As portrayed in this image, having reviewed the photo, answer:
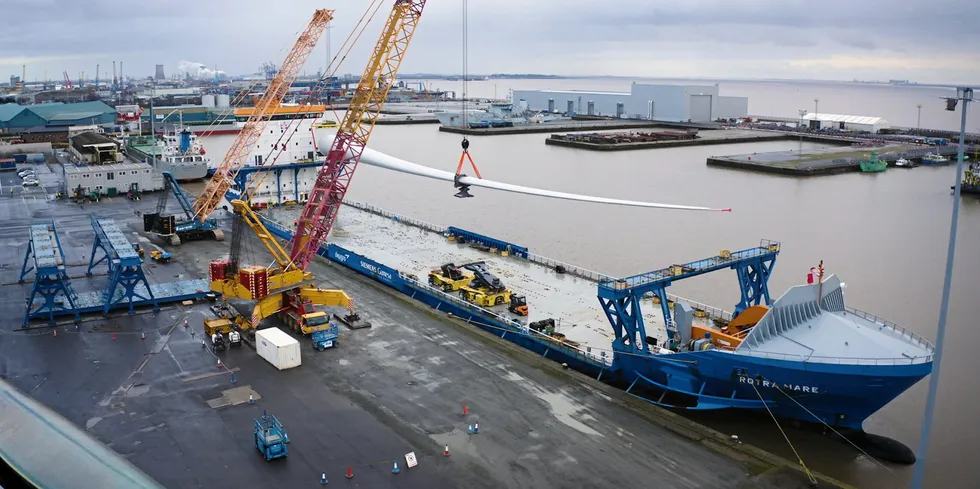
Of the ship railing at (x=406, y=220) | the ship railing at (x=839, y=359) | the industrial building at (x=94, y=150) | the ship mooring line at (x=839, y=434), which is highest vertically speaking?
the industrial building at (x=94, y=150)

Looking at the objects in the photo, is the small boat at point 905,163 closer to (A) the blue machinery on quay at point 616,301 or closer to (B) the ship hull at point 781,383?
(A) the blue machinery on quay at point 616,301

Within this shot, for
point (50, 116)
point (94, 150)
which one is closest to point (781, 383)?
point (94, 150)

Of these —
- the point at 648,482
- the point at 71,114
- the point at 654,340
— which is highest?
the point at 71,114

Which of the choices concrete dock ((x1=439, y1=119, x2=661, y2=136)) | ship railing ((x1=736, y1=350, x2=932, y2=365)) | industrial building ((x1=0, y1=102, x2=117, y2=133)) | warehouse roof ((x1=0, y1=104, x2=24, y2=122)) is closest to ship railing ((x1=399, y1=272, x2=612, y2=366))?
ship railing ((x1=736, y1=350, x2=932, y2=365))

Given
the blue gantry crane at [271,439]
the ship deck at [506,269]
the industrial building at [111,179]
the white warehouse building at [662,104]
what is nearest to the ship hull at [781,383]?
the ship deck at [506,269]

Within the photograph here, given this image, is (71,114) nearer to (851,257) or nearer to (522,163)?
(522,163)

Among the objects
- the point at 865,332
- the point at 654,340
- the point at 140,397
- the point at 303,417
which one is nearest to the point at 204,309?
the point at 140,397
